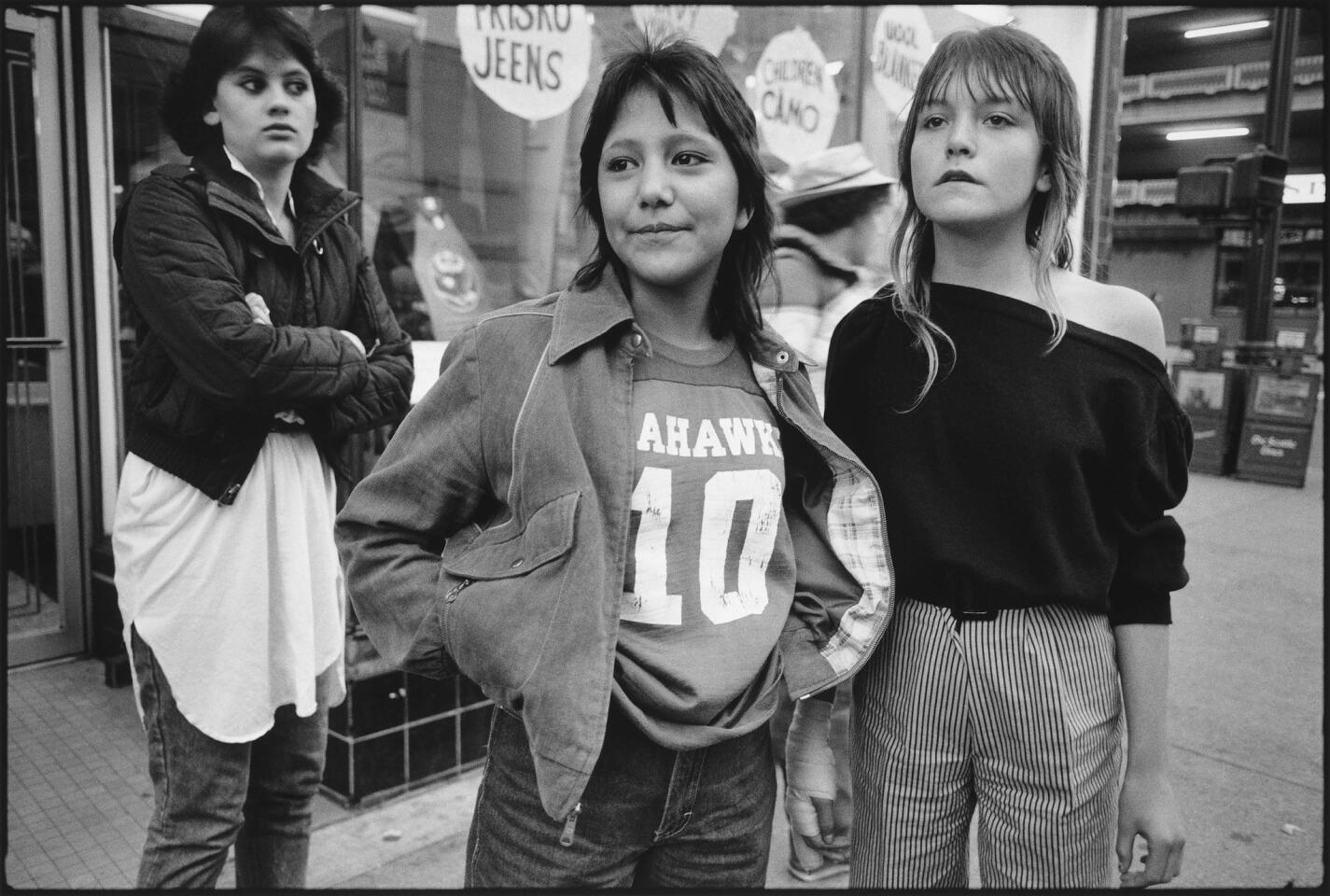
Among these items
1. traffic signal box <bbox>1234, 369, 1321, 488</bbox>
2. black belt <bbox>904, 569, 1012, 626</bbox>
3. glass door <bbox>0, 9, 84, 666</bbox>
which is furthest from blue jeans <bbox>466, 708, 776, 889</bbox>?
traffic signal box <bbox>1234, 369, 1321, 488</bbox>

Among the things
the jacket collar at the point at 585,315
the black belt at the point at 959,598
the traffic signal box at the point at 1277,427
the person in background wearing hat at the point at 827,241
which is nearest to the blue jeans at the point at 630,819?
the black belt at the point at 959,598

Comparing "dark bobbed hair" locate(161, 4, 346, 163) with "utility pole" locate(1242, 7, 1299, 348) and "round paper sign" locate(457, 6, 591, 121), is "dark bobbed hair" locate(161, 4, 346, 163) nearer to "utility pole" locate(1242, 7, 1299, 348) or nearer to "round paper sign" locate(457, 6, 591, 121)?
"round paper sign" locate(457, 6, 591, 121)

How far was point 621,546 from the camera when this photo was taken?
4.73ft

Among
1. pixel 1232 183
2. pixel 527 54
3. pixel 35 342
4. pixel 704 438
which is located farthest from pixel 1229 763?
pixel 1232 183

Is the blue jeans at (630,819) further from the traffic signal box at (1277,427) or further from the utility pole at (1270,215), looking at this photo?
the utility pole at (1270,215)

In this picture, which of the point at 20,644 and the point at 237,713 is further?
the point at 20,644

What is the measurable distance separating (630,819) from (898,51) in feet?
15.0

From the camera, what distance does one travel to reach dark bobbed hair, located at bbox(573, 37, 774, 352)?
4.98 feet

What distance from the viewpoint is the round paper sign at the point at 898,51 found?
200 inches

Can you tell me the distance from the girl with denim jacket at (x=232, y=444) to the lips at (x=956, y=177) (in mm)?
1232

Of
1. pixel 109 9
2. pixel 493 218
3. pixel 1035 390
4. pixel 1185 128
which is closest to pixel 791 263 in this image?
pixel 493 218

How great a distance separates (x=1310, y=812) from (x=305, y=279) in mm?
3630

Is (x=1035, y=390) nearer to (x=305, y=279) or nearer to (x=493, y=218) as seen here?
(x=305, y=279)

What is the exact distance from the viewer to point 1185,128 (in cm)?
2267
